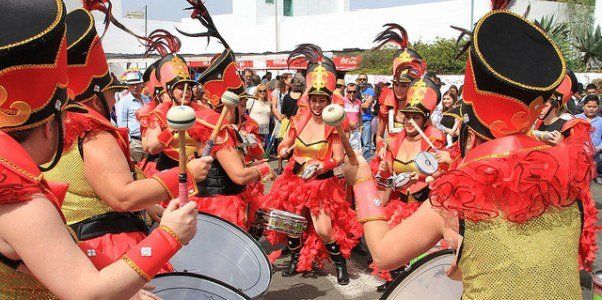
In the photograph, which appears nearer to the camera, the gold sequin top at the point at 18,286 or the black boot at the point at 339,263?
the gold sequin top at the point at 18,286

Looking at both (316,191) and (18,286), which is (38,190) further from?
(316,191)

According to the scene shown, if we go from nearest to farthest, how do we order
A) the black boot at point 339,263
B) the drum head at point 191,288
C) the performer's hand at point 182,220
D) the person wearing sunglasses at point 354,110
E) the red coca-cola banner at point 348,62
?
the performer's hand at point 182,220 < the drum head at point 191,288 < the black boot at point 339,263 < the person wearing sunglasses at point 354,110 < the red coca-cola banner at point 348,62

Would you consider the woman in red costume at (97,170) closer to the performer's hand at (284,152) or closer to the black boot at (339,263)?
the black boot at (339,263)

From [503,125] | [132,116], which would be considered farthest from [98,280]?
[132,116]

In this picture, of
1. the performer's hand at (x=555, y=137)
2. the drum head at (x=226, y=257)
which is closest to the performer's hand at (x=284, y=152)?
the drum head at (x=226, y=257)

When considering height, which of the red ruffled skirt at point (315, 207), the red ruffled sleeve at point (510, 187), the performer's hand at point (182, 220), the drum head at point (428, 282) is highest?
the red ruffled sleeve at point (510, 187)

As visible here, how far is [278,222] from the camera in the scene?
443 cm

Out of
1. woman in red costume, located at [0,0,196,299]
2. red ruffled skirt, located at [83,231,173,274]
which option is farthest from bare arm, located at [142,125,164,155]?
woman in red costume, located at [0,0,196,299]

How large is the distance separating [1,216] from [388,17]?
32.3 meters

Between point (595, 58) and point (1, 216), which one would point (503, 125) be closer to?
point (1, 216)

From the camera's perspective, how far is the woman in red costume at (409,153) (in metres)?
4.80

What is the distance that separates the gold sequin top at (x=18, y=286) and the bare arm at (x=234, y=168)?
2.64m

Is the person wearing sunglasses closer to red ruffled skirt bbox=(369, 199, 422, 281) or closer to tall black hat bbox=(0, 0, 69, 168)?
red ruffled skirt bbox=(369, 199, 422, 281)

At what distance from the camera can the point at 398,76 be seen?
20.5ft
